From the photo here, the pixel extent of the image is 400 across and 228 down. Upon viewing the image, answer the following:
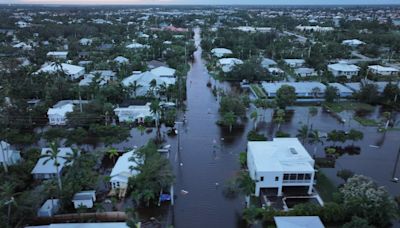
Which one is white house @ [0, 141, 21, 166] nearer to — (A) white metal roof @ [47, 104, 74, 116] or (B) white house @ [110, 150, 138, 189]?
(B) white house @ [110, 150, 138, 189]

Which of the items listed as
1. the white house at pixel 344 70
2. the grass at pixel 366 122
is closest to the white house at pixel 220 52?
the white house at pixel 344 70

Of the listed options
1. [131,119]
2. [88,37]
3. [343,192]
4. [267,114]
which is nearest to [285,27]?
[88,37]

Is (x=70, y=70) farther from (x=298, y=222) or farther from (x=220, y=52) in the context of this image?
(x=298, y=222)

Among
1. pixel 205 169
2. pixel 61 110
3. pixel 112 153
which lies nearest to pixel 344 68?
pixel 205 169

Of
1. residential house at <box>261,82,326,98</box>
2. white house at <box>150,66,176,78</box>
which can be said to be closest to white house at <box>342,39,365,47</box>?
residential house at <box>261,82,326,98</box>

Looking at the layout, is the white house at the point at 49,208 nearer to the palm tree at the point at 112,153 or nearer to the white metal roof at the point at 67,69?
the palm tree at the point at 112,153

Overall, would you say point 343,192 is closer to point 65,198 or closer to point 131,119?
point 65,198

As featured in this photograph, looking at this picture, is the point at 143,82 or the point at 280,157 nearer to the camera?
the point at 280,157
